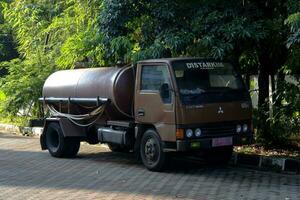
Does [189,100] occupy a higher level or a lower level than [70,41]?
lower

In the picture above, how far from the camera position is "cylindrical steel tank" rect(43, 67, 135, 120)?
36.0 feet

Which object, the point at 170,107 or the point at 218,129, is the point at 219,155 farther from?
the point at 170,107

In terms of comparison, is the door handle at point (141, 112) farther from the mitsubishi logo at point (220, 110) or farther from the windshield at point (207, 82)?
the mitsubishi logo at point (220, 110)

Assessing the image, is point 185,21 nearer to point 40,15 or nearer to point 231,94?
point 231,94

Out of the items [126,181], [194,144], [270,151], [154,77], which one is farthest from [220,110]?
[270,151]

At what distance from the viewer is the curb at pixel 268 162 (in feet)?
34.0

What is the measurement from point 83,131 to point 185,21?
3.34 metres

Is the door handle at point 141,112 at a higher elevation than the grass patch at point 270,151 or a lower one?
higher

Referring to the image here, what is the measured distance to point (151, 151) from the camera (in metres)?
10.4

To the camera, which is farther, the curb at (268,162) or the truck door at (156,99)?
the curb at (268,162)

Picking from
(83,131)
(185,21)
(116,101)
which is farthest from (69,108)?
(185,21)

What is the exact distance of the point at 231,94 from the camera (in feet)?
33.6

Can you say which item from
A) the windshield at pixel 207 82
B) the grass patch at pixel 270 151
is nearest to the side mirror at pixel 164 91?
the windshield at pixel 207 82

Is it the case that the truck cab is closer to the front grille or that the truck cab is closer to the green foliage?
the front grille
